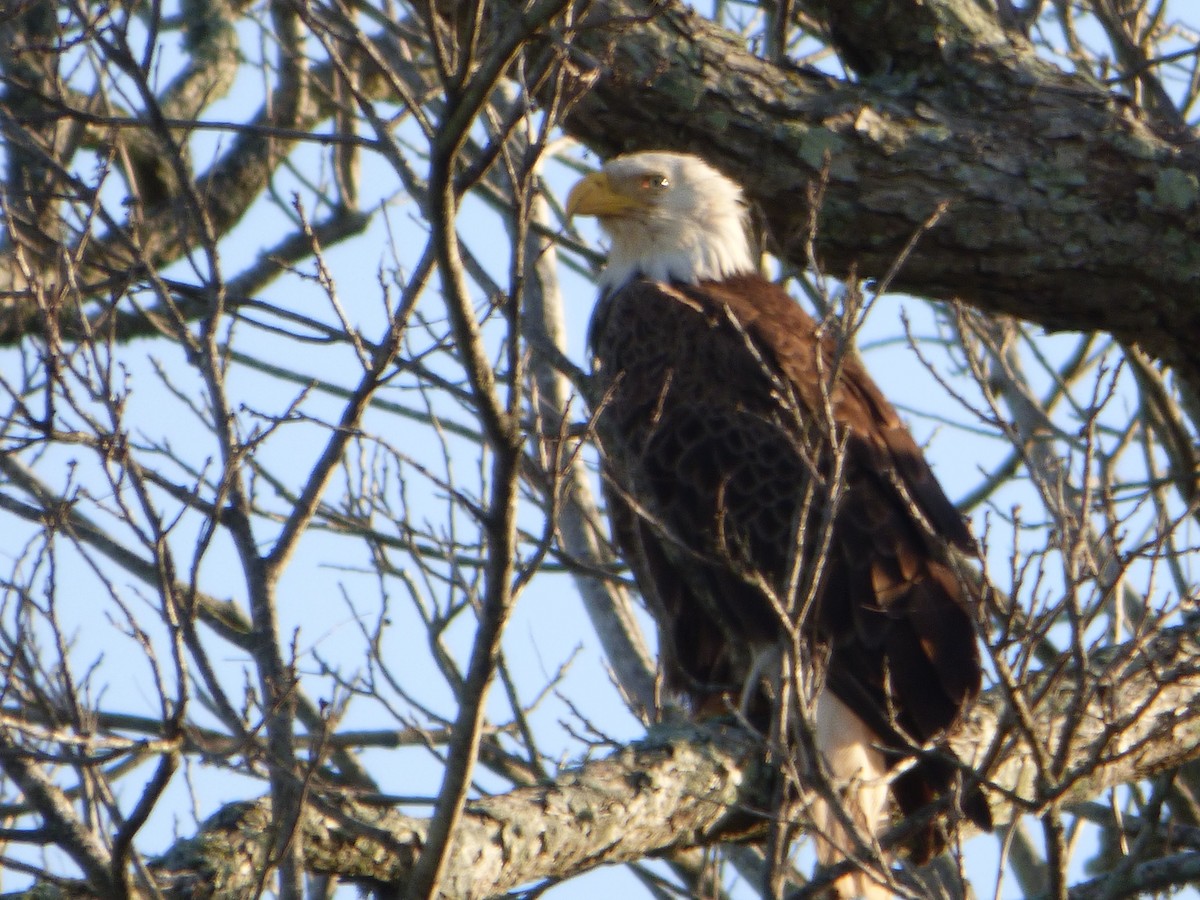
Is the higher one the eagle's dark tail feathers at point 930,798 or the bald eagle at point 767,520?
the bald eagle at point 767,520

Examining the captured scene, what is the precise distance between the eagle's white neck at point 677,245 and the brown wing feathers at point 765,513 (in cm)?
36

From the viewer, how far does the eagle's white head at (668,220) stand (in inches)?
207

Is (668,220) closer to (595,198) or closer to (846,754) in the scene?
(595,198)

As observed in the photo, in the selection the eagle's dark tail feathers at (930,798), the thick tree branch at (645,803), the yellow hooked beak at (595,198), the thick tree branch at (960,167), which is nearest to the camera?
the thick tree branch at (645,803)

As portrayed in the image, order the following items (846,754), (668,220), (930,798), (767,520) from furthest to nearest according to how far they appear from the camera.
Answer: (668,220) < (767,520) < (846,754) < (930,798)

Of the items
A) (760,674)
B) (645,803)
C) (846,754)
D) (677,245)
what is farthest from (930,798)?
(677,245)

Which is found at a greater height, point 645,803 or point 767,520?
point 767,520

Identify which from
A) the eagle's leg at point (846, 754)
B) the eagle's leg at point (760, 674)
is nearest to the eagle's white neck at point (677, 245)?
the eagle's leg at point (760, 674)

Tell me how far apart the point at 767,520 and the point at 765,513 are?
22mm

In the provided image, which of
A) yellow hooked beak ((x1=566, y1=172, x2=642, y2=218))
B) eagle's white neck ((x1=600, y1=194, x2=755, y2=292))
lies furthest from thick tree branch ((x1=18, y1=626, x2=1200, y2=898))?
yellow hooked beak ((x1=566, y1=172, x2=642, y2=218))

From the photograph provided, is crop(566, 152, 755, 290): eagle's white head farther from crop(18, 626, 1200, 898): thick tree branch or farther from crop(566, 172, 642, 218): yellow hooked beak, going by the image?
crop(18, 626, 1200, 898): thick tree branch

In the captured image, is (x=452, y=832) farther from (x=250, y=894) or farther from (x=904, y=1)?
(x=904, y=1)

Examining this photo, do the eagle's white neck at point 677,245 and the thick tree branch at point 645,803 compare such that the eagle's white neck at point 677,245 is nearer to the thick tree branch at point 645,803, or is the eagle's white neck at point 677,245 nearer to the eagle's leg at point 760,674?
the eagle's leg at point 760,674

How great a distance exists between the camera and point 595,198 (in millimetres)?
5230
